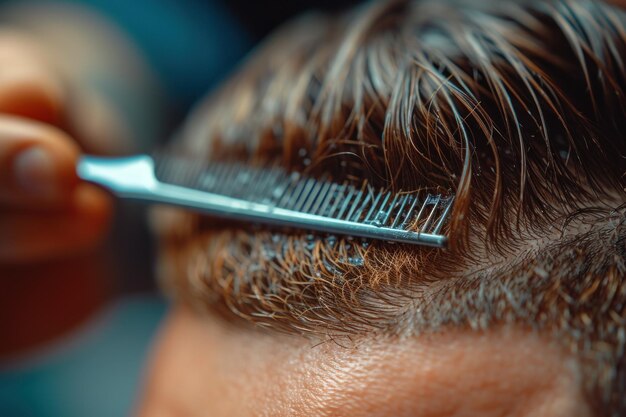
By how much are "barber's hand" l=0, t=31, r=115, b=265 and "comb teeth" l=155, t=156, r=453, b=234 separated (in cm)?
15

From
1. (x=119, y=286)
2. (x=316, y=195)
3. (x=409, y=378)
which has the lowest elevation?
(x=119, y=286)

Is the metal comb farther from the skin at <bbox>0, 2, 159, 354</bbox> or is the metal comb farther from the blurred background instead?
the blurred background

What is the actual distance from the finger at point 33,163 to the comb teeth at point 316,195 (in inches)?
5.5

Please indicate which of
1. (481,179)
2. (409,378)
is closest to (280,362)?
(409,378)

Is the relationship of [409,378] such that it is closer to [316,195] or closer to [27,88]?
[316,195]

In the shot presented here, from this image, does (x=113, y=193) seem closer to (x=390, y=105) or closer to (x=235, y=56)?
(x=390, y=105)

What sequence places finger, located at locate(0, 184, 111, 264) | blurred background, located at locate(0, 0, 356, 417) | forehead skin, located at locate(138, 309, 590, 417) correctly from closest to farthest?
forehead skin, located at locate(138, 309, 590, 417), finger, located at locate(0, 184, 111, 264), blurred background, located at locate(0, 0, 356, 417)

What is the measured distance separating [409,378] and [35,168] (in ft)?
1.65

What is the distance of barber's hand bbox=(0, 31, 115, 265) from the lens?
0.69 meters

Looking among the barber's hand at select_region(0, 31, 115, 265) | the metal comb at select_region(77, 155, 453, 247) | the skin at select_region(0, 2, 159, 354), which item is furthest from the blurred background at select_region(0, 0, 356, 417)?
the metal comb at select_region(77, 155, 453, 247)

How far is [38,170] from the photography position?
681 mm

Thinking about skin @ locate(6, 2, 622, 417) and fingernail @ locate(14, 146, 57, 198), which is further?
fingernail @ locate(14, 146, 57, 198)

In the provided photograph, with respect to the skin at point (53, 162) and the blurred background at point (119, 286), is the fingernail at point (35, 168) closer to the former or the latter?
the skin at point (53, 162)

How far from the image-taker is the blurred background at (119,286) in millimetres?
989
